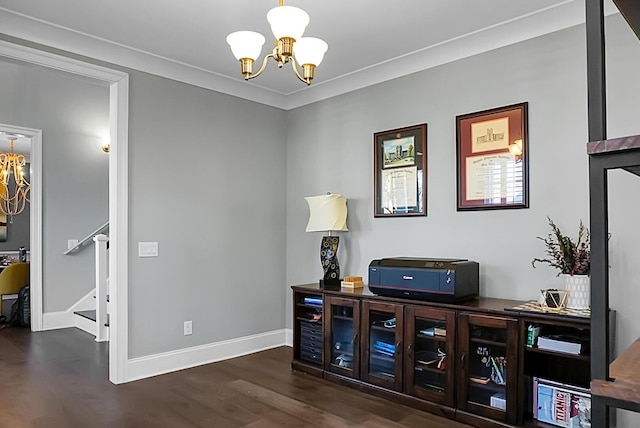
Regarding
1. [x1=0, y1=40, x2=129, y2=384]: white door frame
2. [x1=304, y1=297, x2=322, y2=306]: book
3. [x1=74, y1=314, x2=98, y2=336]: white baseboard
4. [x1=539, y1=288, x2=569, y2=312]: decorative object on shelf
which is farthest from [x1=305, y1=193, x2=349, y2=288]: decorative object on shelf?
[x1=74, y1=314, x2=98, y2=336]: white baseboard

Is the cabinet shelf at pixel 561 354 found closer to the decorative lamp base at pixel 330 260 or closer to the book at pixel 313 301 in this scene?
the book at pixel 313 301

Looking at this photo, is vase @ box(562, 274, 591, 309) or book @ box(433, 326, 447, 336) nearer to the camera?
vase @ box(562, 274, 591, 309)

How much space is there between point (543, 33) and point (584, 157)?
89cm

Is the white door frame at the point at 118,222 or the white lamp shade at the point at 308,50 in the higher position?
the white lamp shade at the point at 308,50

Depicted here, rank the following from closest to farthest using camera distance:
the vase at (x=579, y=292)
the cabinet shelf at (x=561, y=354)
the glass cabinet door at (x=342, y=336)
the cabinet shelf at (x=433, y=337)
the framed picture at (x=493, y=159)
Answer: the cabinet shelf at (x=561, y=354) → the vase at (x=579, y=292) → the cabinet shelf at (x=433, y=337) → the framed picture at (x=493, y=159) → the glass cabinet door at (x=342, y=336)

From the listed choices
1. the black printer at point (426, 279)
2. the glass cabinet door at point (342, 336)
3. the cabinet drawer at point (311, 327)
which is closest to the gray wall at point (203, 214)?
the cabinet drawer at point (311, 327)

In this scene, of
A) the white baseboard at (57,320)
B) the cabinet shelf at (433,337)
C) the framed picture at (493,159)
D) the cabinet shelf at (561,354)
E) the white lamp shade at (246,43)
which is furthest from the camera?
the white baseboard at (57,320)

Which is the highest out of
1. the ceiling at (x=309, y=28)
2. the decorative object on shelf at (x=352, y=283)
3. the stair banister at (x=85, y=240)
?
Result: the ceiling at (x=309, y=28)

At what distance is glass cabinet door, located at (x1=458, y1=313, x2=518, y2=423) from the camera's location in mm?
2805

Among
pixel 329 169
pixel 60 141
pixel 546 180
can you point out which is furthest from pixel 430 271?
pixel 60 141

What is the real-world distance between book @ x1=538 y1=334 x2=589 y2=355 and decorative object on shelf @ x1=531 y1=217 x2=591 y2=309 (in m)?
0.18

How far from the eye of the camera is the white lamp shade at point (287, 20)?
87.3 inches

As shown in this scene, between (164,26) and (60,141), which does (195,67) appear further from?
(60,141)

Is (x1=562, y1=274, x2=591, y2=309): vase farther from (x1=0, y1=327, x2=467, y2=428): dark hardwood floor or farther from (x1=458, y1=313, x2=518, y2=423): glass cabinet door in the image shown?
(x1=0, y1=327, x2=467, y2=428): dark hardwood floor
